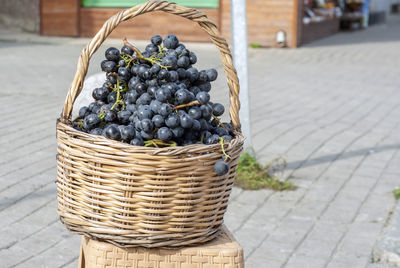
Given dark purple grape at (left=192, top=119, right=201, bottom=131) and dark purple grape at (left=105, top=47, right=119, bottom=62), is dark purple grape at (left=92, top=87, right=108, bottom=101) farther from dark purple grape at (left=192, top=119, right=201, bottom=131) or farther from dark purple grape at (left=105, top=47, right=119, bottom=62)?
dark purple grape at (left=192, top=119, right=201, bottom=131)

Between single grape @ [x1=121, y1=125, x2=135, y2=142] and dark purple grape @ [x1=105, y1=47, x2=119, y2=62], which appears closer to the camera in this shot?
single grape @ [x1=121, y1=125, x2=135, y2=142]

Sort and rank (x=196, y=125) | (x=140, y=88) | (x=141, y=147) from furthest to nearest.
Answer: (x=140, y=88), (x=196, y=125), (x=141, y=147)

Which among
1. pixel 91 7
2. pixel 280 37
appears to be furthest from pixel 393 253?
pixel 91 7

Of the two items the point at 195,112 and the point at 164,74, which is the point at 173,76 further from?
the point at 195,112

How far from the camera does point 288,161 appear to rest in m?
5.28

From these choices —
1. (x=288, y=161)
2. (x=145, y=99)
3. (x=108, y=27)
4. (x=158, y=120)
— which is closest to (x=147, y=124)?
(x=158, y=120)

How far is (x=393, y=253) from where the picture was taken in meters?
3.58

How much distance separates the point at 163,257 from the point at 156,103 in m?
0.53

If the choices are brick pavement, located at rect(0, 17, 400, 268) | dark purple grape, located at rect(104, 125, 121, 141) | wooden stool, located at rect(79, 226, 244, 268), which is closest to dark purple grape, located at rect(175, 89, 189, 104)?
dark purple grape, located at rect(104, 125, 121, 141)

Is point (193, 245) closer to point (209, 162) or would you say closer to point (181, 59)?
point (209, 162)

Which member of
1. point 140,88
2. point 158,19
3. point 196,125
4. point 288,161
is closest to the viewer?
point 196,125

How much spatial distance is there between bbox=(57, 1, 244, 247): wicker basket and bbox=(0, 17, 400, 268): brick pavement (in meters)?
1.27

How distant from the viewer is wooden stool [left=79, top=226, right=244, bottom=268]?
2.21 metres

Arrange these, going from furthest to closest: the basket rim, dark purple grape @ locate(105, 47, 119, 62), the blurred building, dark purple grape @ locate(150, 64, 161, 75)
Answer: the blurred building → dark purple grape @ locate(105, 47, 119, 62) → dark purple grape @ locate(150, 64, 161, 75) → the basket rim
